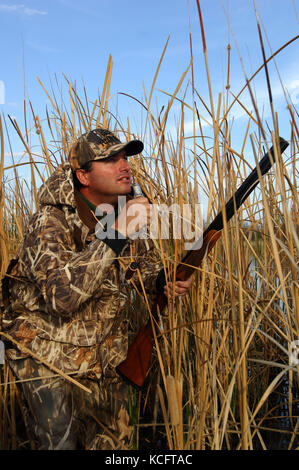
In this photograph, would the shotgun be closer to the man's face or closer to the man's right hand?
the man's right hand

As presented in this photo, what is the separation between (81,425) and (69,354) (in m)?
0.56

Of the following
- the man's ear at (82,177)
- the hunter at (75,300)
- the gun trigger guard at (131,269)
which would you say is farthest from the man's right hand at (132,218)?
the man's ear at (82,177)

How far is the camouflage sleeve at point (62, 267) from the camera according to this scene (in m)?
1.55

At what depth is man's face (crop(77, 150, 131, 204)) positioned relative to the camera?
1.94m

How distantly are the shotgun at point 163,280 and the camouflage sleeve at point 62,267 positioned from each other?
11.8 inches

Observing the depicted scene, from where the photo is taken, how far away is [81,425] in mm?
2045

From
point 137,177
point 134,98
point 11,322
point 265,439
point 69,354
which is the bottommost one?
point 265,439

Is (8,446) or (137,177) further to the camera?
(137,177)

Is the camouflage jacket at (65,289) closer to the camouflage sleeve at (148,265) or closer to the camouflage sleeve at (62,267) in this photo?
the camouflage sleeve at (62,267)

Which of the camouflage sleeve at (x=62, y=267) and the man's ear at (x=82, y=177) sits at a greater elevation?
the man's ear at (x=82, y=177)
